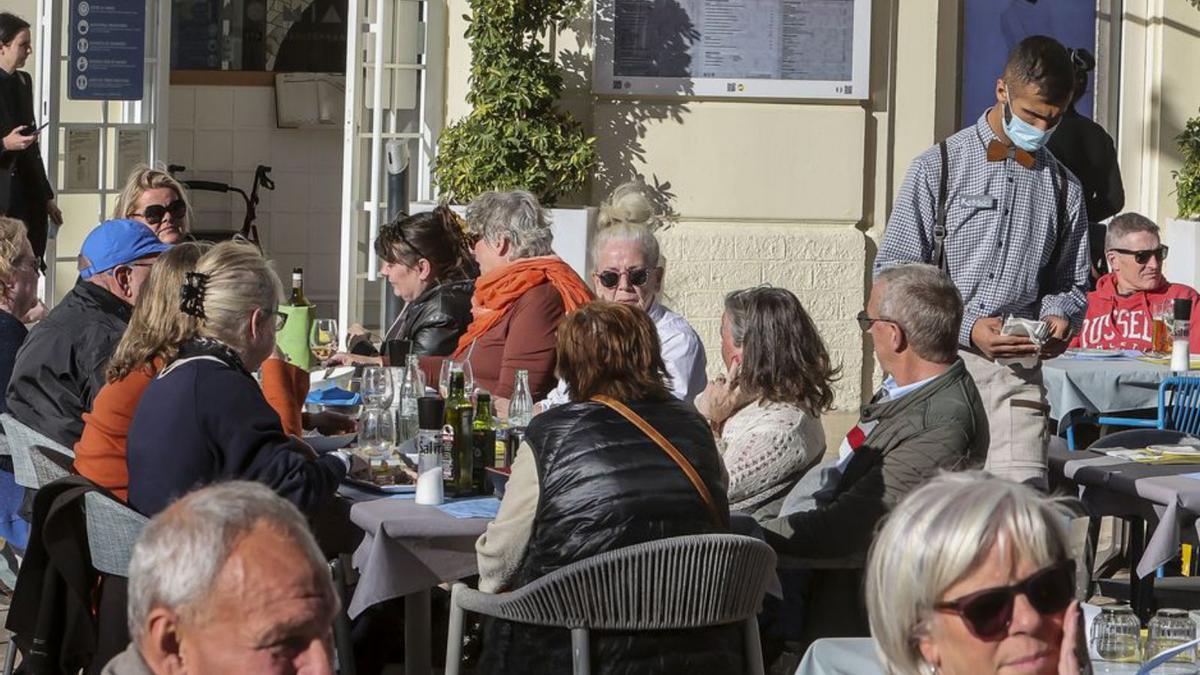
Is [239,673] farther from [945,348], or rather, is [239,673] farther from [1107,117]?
[1107,117]

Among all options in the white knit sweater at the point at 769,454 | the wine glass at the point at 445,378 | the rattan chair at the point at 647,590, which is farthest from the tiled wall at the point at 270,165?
the rattan chair at the point at 647,590

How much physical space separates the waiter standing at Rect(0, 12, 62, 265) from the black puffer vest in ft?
18.6

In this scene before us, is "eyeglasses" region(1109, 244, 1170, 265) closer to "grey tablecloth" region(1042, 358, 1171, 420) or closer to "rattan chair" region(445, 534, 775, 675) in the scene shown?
"grey tablecloth" region(1042, 358, 1171, 420)

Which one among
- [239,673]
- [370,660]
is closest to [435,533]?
[370,660]

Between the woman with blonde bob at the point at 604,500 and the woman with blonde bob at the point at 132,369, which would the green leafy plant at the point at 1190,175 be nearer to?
the woman with blonde bob at the point at 604,500

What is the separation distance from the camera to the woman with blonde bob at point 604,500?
396 cm

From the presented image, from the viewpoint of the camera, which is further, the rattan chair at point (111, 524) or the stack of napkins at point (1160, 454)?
the stack of napkins at point (1160, 454)

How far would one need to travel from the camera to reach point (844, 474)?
186 inches

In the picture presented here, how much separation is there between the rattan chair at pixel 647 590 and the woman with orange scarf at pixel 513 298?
83.3 inches

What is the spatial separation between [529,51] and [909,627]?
7748 mm

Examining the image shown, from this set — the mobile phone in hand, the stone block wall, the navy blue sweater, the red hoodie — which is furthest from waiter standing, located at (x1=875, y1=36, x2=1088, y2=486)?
the mobile phone in hand

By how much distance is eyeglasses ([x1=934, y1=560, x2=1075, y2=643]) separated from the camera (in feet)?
7.89

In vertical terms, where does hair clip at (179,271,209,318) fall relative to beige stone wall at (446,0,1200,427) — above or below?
below

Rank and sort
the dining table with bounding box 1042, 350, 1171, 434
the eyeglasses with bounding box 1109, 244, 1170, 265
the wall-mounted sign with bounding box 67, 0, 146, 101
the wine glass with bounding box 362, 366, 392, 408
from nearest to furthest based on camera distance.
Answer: the wine glass with bounding box 362, 366, 392, 408 → the dining table with bounding box 1042, 350, 1171, 434 → the eyeglasses with bounding box 1109, 244, 1170, 265 → the wall-mounted sign with bounding box 67, 0, 146, 101
